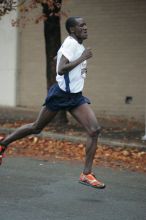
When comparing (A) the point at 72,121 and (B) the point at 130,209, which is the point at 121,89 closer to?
(A) the point at 72,121

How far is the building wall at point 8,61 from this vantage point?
646 inches

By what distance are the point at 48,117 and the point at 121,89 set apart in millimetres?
8193

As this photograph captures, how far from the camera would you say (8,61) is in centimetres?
1650

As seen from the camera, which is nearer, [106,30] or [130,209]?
[130,209]

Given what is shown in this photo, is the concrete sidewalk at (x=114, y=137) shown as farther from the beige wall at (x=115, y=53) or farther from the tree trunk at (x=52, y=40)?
the beige wall at (x=115, y=53)

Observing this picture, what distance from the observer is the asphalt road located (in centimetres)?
637

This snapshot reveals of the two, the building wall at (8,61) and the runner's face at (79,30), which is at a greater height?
the runner's face at (79,30)

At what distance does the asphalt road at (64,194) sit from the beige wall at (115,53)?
5.93 meters

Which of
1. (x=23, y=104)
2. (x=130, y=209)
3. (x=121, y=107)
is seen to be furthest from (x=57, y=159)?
(x=23, y=104)

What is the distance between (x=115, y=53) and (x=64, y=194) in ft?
27.3

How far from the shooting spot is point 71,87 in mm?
6906

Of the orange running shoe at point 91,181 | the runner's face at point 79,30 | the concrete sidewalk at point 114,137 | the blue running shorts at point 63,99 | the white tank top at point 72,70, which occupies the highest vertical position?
the runner's face at point 79,30

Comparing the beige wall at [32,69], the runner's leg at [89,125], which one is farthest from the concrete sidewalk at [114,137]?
the runner's leg at [89,125]

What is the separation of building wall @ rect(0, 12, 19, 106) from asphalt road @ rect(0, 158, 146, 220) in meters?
7.24
